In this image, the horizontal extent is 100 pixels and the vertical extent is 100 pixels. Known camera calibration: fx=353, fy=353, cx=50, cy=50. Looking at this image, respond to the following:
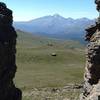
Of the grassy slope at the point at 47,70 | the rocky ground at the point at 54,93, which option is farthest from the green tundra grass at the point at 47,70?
the rocky ground at the point at 54,93

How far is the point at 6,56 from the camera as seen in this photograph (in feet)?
191

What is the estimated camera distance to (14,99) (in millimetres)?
60125

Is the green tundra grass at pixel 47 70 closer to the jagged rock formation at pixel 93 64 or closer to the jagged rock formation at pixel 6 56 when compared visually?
the jagged rock formation at pixel 6 56

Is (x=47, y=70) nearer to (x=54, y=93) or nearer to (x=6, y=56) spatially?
(x=54, y=93)

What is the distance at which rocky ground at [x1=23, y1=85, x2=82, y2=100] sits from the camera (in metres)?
81.0

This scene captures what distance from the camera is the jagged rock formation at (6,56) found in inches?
2237

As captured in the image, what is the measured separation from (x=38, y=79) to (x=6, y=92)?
54.6 m

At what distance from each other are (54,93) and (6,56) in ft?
108

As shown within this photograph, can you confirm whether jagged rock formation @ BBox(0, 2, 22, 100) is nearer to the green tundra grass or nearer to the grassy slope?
the green tundra grass

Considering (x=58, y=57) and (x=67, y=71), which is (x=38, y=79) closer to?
(x=67, y=71)

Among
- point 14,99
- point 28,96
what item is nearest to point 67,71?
point 28,96

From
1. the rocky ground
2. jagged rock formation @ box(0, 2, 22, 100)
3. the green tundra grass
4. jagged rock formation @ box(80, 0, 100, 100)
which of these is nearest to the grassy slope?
the green tundra grass

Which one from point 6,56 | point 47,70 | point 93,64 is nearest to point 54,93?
point 6,56

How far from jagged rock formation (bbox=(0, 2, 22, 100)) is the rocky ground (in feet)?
67.3
